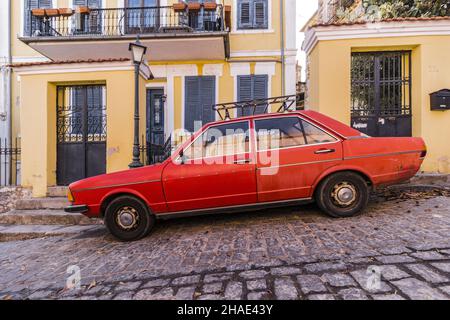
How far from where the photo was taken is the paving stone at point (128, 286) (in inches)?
113

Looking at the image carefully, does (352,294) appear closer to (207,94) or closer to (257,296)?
(257,296)

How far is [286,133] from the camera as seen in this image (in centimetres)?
448

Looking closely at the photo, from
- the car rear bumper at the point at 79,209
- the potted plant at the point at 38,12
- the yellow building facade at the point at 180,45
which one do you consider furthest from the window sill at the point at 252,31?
the car rear bumper at the point at 79,209

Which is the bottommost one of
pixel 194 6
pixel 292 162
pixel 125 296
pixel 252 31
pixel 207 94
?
pixel 125 296

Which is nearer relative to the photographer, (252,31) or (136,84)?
(136,84)

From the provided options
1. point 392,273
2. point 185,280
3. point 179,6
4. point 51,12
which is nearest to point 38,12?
point 51,12

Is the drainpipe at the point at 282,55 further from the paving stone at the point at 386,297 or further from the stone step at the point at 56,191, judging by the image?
the paving stone at the point at 386,297

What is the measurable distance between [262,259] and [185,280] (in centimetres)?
87

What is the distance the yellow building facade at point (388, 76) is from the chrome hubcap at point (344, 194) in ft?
8.96

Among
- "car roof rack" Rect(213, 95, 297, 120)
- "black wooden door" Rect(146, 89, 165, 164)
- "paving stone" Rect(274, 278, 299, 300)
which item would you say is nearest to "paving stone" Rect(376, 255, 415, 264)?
"paving stone" Rect(274, 278, 299, 300)

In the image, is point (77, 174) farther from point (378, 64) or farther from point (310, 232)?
point (378, 64)

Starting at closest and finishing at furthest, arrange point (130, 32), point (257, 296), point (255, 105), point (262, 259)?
point (257, 296) → point (262, 259) → point (255, 105) → point (130, 32)

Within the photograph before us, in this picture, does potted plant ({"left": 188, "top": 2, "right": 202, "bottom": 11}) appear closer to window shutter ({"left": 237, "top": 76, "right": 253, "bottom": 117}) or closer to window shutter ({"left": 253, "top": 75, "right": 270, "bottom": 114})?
window shutter ({"left": 237, "top": 76, "right": 253, "bottom": 117})
